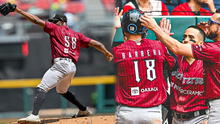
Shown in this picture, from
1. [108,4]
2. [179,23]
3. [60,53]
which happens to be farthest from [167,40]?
[108,4]

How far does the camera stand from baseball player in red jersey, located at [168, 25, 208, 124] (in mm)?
6836

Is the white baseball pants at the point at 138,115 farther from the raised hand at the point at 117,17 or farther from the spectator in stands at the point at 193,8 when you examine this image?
the spectator in stands at the point at 193,8

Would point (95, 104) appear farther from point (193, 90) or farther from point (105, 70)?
point (193, 90)

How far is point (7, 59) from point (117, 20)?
5.32 m

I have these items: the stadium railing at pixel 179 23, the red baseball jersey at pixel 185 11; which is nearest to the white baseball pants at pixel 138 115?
the stadium railing at pixel 179 23

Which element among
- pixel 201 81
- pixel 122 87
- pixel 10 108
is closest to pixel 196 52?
pixel 201 81

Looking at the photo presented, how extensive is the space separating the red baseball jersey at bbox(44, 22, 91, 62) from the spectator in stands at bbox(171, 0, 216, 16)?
4.48ft

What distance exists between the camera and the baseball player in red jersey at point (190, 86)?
6836mm

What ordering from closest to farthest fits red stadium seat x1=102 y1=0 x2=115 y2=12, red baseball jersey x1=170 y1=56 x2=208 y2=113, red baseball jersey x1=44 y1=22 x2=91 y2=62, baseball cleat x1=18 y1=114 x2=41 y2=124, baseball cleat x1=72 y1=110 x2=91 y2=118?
baseball cleat x1=18 y1=114 x2=41 y2=124, red baseball jersey x1=170 y1=56 x2=208 y2=113, red baseball jersey x1=44 y1=22 x2=91 y2=62, baseball cleat x1=72 y1=110 x2=91 y2=118, red stadium seat x1=102 y1=0 x2=115 y2=12

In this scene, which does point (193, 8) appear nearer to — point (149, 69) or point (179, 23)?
point (179, 23)

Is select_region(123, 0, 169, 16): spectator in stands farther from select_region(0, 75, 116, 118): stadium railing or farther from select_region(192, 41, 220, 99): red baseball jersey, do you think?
select_region(0, 75, 116, 118): stadium railing

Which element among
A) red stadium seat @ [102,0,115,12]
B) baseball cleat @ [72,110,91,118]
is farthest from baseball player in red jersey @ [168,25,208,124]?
red stadium seat @ [102,0,115,12]

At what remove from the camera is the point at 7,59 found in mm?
11570

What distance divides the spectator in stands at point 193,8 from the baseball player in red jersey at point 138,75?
59cm
